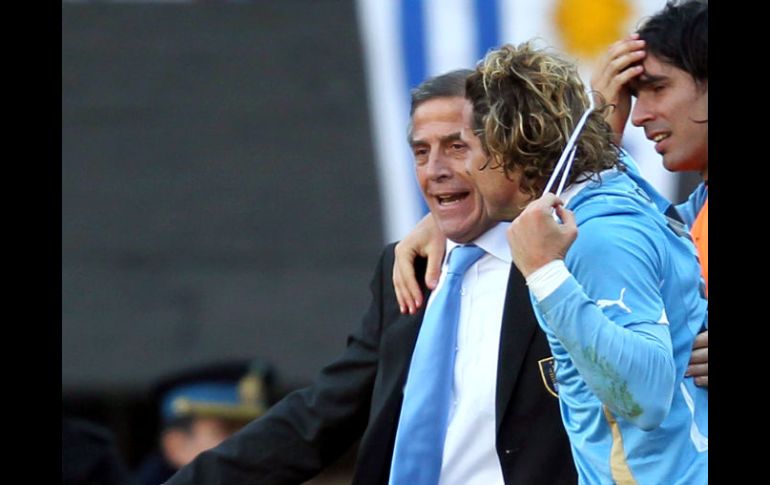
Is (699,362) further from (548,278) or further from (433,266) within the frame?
(433,266)

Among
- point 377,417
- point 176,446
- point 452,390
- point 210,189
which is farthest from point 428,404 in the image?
point 210,189

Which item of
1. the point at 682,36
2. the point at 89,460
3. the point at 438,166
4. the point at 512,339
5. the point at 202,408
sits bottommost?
the point at 202,408

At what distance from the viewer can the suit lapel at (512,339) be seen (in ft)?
11.4

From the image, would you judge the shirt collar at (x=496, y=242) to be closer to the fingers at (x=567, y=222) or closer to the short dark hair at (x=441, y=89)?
the short dark hair at (x=441, y=89)

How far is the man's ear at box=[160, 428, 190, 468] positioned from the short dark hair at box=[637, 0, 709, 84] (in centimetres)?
339

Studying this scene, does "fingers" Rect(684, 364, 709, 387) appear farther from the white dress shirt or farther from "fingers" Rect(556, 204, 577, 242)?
the white dress shirt

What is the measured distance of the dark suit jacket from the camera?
3.46m

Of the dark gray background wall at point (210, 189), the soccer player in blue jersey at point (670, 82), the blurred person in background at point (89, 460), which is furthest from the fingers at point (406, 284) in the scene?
the dark gray background wall at point (210, 189)

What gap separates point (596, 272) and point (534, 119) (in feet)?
1.12

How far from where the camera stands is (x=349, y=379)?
4.01 meters

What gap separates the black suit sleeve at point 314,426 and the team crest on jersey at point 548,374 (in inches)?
23.5

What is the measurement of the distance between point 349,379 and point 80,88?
399 centimetres

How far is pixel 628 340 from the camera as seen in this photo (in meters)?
2.70
